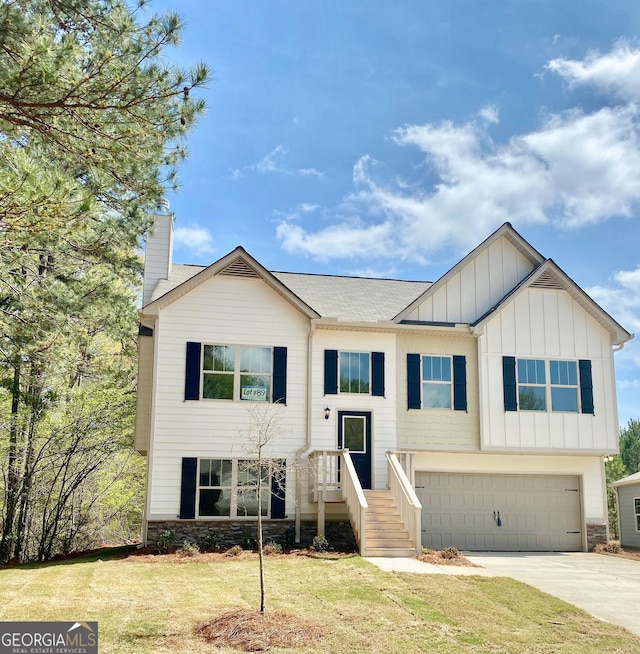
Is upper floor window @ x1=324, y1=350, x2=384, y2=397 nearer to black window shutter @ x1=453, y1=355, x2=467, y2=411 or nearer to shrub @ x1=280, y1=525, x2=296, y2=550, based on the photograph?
black window shutter @ x1=453, y1=355, x2=467, y2=411

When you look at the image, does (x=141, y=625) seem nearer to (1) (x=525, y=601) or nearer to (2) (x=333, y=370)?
(1) (x=525, y=601)

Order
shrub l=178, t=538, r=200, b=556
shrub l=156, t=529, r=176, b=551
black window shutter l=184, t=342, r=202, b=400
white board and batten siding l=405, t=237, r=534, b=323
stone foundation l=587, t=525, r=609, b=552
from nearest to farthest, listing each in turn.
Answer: shrub l=178, t=538, r=200, b=556
shrub l=156, t=529, r=176, b=551
black window shutter l=184, t=342, r=202, b=400
stone foundation l=587, t=525, r=609, b=552
white board and batten siding l=405, t=237, r=534, b=323

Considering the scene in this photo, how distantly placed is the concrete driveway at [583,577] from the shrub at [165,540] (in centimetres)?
657

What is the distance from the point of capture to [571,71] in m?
18.0

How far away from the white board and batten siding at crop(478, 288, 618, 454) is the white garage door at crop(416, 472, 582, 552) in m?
1.20

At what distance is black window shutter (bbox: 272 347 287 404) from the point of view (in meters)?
16.6

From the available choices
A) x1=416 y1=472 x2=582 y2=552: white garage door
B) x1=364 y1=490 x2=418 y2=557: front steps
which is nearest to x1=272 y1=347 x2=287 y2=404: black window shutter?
x1=364 y1=490 x2=418 y2=557: front steps

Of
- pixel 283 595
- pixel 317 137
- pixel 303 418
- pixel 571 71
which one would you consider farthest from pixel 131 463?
pixel 571 71

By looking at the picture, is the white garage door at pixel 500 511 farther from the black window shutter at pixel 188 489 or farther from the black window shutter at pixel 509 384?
the black window shutter at pixel 188 489

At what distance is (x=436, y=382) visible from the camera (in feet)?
58.1

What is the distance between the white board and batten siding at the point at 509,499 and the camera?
17.4 m

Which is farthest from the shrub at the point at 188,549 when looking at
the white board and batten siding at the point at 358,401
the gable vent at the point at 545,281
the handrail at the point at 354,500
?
the gable vent at the point at 545,281

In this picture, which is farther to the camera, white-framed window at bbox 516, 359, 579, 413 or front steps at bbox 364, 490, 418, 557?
white-framed window at bbox 516, 359, 579, 413

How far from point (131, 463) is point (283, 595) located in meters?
14.4
